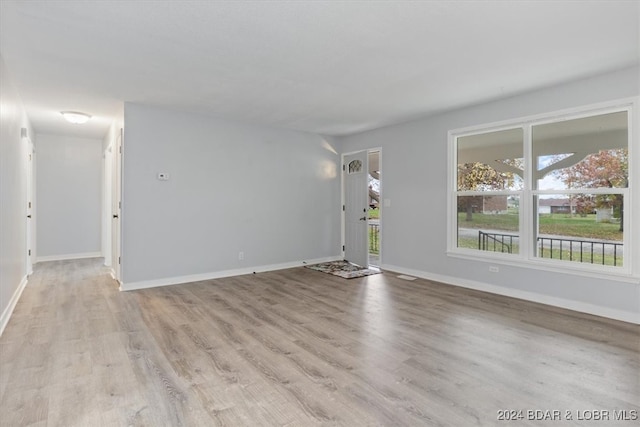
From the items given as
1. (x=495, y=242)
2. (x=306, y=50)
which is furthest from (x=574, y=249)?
(x=306, y=50)

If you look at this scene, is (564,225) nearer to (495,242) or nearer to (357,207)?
(495,242)

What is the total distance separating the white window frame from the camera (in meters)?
3.30

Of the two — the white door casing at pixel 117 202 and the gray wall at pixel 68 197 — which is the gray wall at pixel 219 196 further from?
the gray wall at pixel 68 197

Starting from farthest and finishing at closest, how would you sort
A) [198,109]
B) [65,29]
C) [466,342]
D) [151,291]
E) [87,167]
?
[87,167], [198,109], [151,291], [466,342], [65,29]

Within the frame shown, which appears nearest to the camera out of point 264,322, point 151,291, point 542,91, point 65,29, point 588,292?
point 65,29

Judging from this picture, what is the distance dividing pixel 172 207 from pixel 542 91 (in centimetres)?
496

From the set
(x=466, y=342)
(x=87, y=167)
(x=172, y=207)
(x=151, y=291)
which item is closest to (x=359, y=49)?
(x=466, y=342)

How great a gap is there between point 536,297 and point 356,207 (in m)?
3.29

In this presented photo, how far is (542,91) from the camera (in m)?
3.92

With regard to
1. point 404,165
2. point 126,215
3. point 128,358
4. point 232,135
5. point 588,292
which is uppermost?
point 232,135

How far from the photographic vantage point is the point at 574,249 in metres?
3.79

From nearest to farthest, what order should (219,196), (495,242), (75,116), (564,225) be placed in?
(564,225), (495,242), (75,116), (219,196)

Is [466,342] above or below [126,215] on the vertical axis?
below

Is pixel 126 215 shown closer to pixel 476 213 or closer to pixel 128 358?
pixel 128 358
